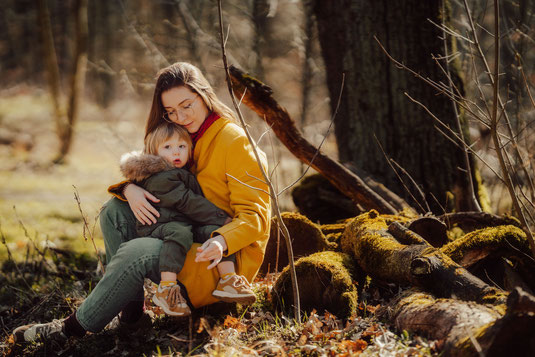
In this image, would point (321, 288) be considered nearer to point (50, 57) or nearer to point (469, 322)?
point (469, 322)

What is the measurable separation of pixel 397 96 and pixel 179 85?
2.50 metres

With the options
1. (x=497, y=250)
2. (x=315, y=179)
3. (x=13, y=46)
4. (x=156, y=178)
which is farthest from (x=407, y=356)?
(x=13, y=46)

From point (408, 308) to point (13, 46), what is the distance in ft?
97.1

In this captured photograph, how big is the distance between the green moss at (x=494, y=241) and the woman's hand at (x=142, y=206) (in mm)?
2029

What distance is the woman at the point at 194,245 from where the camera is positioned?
115 inches

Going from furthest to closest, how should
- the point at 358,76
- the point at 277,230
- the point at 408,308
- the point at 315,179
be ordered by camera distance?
the point at 315,179 → the point at 358,76 → the point at 277,230 → the point at 408,308

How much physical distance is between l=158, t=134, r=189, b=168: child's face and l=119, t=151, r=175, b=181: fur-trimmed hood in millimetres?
61

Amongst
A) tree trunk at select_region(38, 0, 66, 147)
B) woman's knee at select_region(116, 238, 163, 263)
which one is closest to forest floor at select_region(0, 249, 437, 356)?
woman's knee at select_region(116, 238, 163, 263)

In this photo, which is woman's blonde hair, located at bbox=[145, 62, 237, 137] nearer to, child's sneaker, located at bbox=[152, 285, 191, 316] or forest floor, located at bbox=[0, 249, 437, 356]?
child's sneaker, located at bbox=[152, 285, 191, 316]

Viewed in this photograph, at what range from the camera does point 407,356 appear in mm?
2371

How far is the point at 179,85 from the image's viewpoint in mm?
3328

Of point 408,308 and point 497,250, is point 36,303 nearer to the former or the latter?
point 408,308

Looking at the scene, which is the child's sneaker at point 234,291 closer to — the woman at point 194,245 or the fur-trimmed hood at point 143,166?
the woman at point 194,245

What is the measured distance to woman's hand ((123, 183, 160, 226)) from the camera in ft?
10.1
